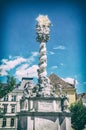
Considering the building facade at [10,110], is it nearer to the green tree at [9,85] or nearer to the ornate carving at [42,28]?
the green tree at [9,85]

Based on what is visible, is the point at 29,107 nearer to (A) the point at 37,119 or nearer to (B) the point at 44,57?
(A) the point at 37,119

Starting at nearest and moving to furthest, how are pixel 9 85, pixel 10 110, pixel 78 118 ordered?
pixel 9 85 → pixel 78 118 → pixel 10 110

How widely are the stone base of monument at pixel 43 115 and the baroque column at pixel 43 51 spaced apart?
2.28ft

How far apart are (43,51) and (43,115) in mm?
4428

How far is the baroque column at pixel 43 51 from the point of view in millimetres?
17625

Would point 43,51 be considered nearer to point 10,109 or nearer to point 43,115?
point 43,115

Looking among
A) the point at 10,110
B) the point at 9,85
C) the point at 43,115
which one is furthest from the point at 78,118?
the point at 43,115

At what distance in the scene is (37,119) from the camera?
635 inches

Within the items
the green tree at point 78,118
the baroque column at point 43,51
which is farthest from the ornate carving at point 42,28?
the green tree at point 78,118

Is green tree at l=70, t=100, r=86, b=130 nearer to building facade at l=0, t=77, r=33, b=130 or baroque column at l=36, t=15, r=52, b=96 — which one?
building facade at l=0, t=77, r=33, b=130

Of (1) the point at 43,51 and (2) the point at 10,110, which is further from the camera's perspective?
(2) the point at 10,110

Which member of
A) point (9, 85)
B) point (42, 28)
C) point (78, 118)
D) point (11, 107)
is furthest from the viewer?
point (11, 107)

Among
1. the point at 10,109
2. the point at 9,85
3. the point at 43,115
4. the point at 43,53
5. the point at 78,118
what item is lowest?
the point at 78,118

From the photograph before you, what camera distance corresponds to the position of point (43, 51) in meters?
18.8
